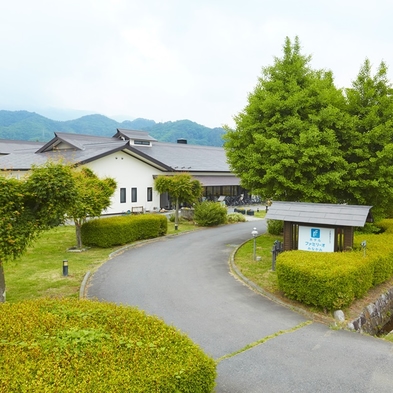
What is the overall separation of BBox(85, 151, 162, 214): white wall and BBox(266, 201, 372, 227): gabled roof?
1637 cm

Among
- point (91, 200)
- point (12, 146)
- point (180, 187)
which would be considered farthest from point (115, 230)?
point (12, 146)

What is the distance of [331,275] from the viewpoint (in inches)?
348

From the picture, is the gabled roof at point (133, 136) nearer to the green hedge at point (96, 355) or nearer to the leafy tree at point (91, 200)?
the leafy tree at point (91, 200)

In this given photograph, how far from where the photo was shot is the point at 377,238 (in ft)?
42.9

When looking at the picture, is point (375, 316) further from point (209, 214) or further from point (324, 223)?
point (209, 214)

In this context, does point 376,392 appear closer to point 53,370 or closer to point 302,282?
point 302,282

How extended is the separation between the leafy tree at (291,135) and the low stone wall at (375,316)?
5.69 m

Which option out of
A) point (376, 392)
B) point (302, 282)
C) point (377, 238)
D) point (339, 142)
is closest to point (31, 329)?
point (376, 392)

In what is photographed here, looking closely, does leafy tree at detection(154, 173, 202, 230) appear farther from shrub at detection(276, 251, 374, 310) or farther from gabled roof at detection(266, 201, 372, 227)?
shrub at detection(276, 251, 374, 310)

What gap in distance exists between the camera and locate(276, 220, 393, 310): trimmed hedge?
29.2 feet

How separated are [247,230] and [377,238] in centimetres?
1061

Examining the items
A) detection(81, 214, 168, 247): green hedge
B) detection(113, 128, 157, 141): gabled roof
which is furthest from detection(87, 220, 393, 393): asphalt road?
detection(113, 128, 157, 141): gabled roof

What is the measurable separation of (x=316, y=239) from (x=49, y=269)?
384 inches

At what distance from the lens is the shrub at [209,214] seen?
2447 centimetres
